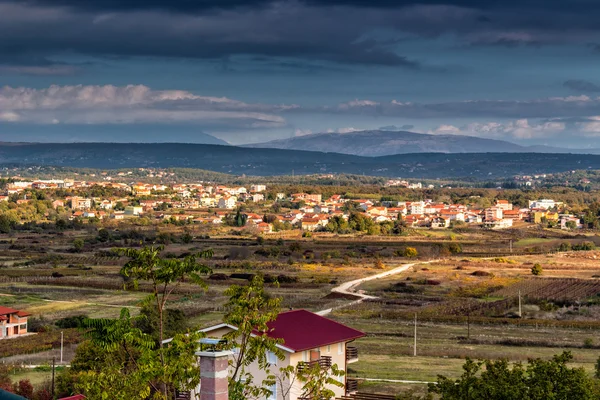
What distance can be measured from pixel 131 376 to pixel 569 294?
6097 centimetres

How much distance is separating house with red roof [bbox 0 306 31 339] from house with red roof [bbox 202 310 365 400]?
25.4m

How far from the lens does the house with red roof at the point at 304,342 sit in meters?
27.6

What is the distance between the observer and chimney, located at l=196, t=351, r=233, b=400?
48.1 ft

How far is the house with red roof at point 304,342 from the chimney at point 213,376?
11741 millimetres

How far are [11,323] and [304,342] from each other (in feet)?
90.5

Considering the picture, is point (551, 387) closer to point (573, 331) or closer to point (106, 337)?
point (106, 337)

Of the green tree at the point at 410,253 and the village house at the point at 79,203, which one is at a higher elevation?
the village house at the point at 79,203

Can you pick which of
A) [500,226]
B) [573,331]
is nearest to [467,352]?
[573,331]

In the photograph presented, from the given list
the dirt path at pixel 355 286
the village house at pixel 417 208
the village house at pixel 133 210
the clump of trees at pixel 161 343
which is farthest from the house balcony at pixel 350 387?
the village house at pixel 417 208

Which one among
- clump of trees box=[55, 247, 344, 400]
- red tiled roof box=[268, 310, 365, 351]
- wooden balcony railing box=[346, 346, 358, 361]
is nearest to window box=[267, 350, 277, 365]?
red tiled roof box=[268, 310, 365, 351]

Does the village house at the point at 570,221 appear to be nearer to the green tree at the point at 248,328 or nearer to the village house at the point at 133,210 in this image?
the village house at the point at 133,210

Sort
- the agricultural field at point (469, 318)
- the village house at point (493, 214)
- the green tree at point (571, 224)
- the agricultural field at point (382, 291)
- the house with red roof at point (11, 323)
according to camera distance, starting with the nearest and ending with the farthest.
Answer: the agricultural field at point (469, 318) → the agricultural field at point (382, 291) → the house with red roof at point (11, 323) → the green tree at point (571, 224) → the village house at point (493, 214)

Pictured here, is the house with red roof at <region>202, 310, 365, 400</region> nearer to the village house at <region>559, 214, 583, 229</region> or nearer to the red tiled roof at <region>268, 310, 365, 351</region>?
the red tiled roof at <region>268, 310, 365, 351</region>

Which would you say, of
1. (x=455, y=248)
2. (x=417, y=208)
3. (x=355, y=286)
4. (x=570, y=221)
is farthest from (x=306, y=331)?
(x=417, y=208)
